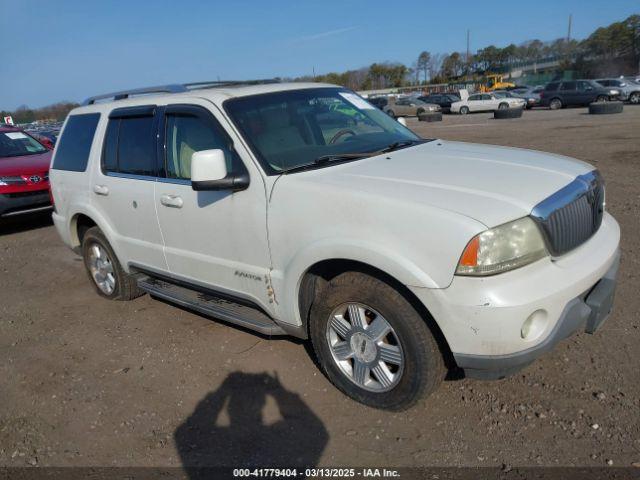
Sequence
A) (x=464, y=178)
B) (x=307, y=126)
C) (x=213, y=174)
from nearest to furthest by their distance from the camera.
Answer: (x=464, y=178) < (x=213, y=174) < (x=307, y=126)

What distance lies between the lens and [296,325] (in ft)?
11.3

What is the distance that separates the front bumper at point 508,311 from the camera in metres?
2.52

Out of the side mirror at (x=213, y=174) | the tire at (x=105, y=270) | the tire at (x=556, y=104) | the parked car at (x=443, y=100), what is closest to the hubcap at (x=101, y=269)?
the tire at (x=105, y=270)

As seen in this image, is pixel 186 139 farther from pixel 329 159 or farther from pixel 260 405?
pixel 260 405

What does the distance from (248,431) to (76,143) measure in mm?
3593

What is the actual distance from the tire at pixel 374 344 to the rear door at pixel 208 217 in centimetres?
53

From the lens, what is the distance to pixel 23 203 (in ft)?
28.3

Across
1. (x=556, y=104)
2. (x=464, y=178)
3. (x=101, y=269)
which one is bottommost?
(x=556, y=104)

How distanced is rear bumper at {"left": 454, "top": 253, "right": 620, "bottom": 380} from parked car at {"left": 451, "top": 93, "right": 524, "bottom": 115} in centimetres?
3276

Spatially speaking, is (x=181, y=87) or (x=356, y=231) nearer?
(x=356, y=231)

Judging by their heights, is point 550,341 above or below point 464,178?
below

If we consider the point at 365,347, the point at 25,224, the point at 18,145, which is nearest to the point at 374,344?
the point at 365,347

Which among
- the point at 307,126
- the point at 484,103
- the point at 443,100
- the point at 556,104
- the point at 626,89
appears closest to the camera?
the point at 307,126

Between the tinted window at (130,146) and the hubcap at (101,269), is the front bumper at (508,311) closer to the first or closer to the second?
the tinted window at (130,146)
